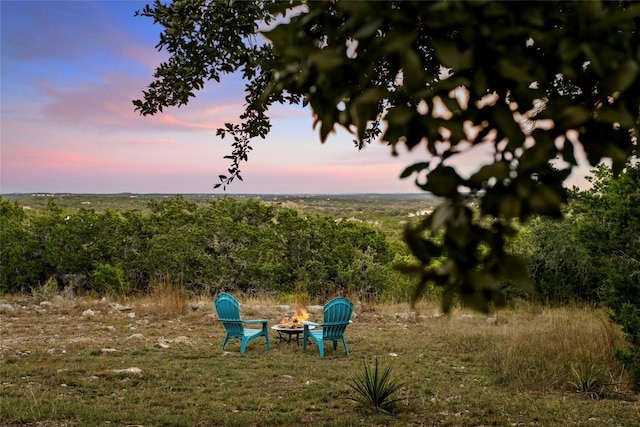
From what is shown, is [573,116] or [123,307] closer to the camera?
[573,116]

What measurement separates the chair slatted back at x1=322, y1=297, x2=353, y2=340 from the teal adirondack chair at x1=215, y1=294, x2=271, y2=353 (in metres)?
0.98

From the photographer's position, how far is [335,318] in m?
8.48

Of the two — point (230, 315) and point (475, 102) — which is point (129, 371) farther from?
point (475, 102)

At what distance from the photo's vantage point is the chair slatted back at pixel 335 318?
835 cm

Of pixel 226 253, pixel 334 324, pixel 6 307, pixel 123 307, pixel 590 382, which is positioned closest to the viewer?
pixel 590 382

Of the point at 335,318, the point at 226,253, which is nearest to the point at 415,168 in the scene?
the point at 335,318

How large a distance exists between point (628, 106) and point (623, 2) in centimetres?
90

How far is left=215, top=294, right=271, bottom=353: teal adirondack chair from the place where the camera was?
8391 millimetres

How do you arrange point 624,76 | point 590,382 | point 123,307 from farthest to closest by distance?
point 123,307 → point 590,382 → point 624,76

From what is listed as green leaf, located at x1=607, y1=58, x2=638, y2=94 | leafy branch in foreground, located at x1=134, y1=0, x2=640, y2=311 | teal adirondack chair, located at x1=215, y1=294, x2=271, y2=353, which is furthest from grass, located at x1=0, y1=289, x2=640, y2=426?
green leaf, located at x1=607, y1=58, x2=638, y2=94

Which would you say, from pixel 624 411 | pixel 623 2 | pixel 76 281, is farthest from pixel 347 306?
pixel 76 281

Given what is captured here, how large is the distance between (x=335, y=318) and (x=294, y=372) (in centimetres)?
172

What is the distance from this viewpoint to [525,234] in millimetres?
14125

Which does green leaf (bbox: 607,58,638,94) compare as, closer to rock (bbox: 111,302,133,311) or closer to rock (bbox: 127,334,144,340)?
rock (bbox: 127,334,144,340)
